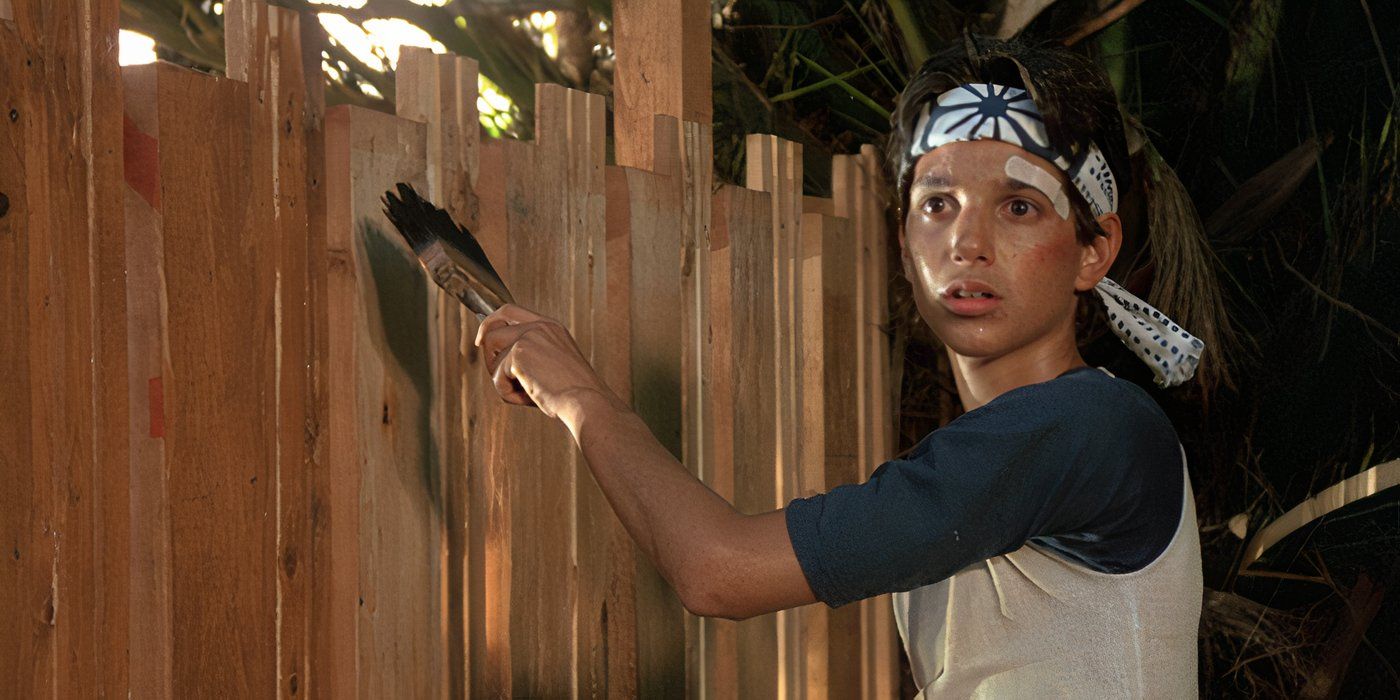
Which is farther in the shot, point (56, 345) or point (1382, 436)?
point (1382, 436)

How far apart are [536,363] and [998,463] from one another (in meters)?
0.64

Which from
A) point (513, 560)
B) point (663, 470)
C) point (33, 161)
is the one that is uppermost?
point (33, 161)

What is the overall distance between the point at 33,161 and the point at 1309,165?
3.43 m

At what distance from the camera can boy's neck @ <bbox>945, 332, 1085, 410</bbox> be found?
2.01 m

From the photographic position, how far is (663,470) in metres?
1.74

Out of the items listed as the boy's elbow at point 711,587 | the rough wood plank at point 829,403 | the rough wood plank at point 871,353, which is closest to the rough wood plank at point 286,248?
the boy's elbow at point 711,587

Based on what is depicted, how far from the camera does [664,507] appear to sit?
1708 mm

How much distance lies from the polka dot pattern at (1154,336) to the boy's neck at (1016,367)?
122mm

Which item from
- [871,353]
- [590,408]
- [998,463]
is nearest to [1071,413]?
[998,463]

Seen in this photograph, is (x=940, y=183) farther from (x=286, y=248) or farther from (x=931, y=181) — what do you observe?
(x=286, y=248)

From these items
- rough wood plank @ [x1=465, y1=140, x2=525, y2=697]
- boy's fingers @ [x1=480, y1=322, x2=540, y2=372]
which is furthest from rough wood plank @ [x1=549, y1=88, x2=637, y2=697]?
boy's fingers @ [x1=480, y1=322, x2=540, y2=372]

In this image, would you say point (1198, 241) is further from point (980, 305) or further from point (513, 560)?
point (513, 560)

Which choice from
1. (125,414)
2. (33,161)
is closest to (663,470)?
(125,414)

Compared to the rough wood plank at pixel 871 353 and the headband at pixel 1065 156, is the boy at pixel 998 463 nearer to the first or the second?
the headband at pixel 1065 156
